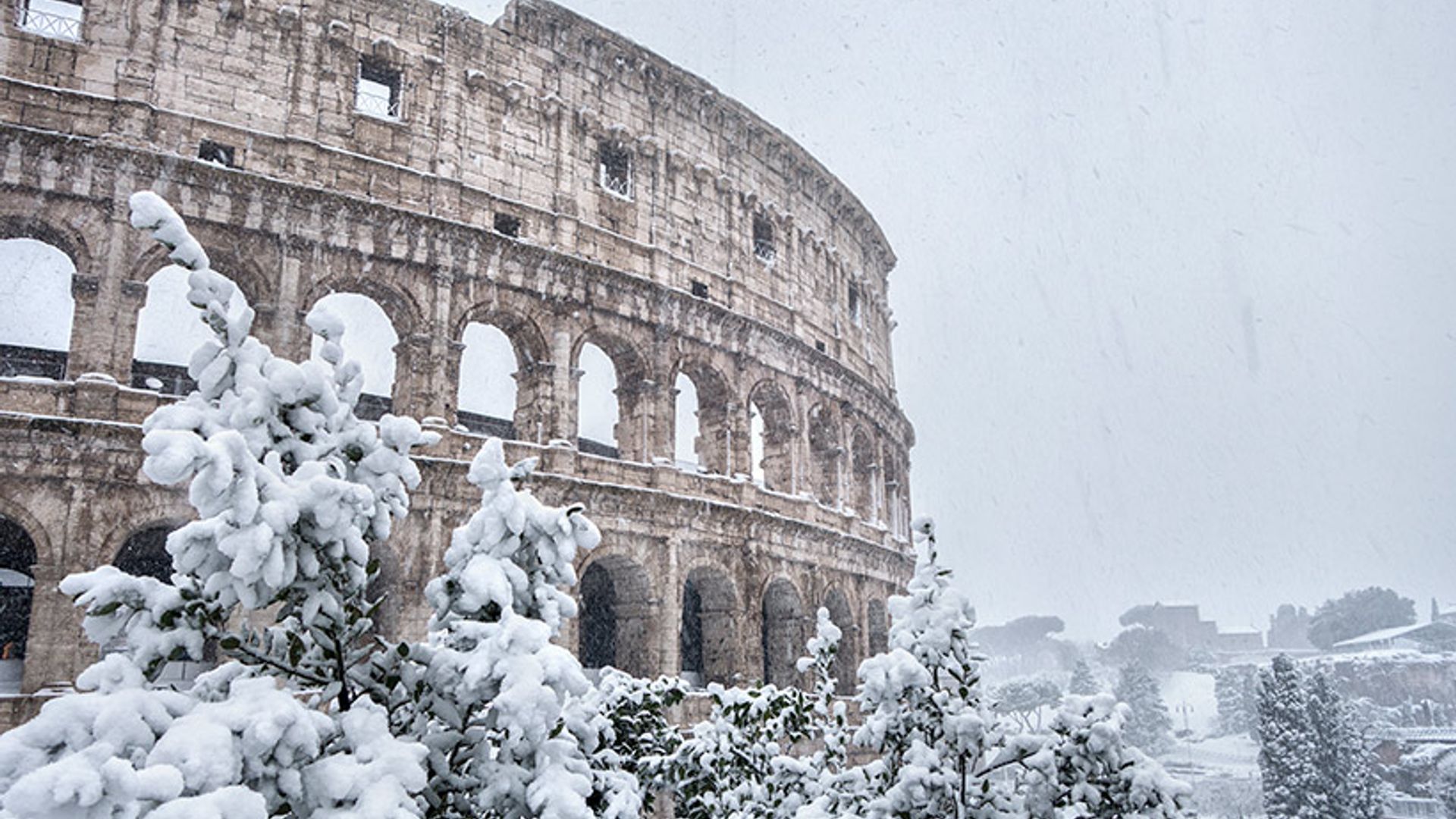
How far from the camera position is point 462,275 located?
14469 mm

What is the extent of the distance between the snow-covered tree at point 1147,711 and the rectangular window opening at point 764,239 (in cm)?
4400

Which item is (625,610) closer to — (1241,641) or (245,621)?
(245,621)

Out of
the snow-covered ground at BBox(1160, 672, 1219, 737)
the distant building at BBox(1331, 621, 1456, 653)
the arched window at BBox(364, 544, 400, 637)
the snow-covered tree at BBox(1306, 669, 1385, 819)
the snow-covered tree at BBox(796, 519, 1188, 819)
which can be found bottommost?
the snow-covered ground at BBox(1160, 672, 1219, 737)

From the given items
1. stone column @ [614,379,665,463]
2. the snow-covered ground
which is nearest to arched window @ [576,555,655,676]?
stone column @ [614,379,665,463]

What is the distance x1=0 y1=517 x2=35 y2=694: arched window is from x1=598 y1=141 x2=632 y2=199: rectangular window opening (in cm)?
1035

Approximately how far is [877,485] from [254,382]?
2019cm

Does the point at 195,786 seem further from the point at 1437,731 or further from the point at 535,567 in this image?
the point at 1437,731

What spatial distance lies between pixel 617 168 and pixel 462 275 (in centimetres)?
414

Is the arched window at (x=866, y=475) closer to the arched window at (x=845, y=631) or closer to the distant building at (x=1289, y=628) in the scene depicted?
the arched window at (x=845, y=631)

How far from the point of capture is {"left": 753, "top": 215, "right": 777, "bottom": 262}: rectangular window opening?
64.4 feet

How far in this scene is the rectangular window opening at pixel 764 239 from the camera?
773 inches

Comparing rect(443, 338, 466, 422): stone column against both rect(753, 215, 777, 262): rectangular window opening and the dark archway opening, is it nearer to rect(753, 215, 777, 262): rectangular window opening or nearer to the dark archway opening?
the dark archway opening

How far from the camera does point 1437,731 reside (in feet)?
147

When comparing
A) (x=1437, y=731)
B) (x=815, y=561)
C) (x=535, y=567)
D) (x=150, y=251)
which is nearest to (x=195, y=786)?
(x=535, y=567)
